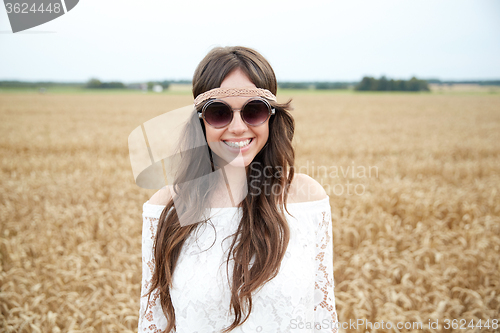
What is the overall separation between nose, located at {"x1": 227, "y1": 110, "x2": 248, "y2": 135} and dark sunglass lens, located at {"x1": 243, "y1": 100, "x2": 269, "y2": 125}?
0.03 m

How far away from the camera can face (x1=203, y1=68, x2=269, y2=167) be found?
4.72 ft

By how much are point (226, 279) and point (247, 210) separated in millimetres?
353

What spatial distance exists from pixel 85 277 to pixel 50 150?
965cm

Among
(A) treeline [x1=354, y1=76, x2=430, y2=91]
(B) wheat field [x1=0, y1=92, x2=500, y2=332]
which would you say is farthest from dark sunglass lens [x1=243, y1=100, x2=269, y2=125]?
(A) treeline [x1=354, y1=76, x2=430, y2=91]

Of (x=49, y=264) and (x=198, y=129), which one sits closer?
(x=198, y=129)

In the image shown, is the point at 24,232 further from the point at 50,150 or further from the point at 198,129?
the point at 50,150

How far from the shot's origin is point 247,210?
5.28 feet

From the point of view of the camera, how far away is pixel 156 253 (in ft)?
5.09

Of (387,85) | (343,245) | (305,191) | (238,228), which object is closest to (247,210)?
(238,228)

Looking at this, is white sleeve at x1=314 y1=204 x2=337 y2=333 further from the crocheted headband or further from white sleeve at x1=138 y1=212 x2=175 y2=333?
white sleeve at x1=138 y1=212 x2=175 y2=333

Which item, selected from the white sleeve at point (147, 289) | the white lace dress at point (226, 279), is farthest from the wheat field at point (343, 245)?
the white lace dress at point (226, 279)

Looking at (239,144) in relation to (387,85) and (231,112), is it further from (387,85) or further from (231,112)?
(387,85)

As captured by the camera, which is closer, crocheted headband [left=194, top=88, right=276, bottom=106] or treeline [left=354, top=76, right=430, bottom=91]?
crocheted headband [left=194, top=88, right=276, bottom=106]

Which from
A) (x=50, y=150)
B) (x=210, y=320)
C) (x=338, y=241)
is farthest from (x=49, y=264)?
(x=50, y=150)
